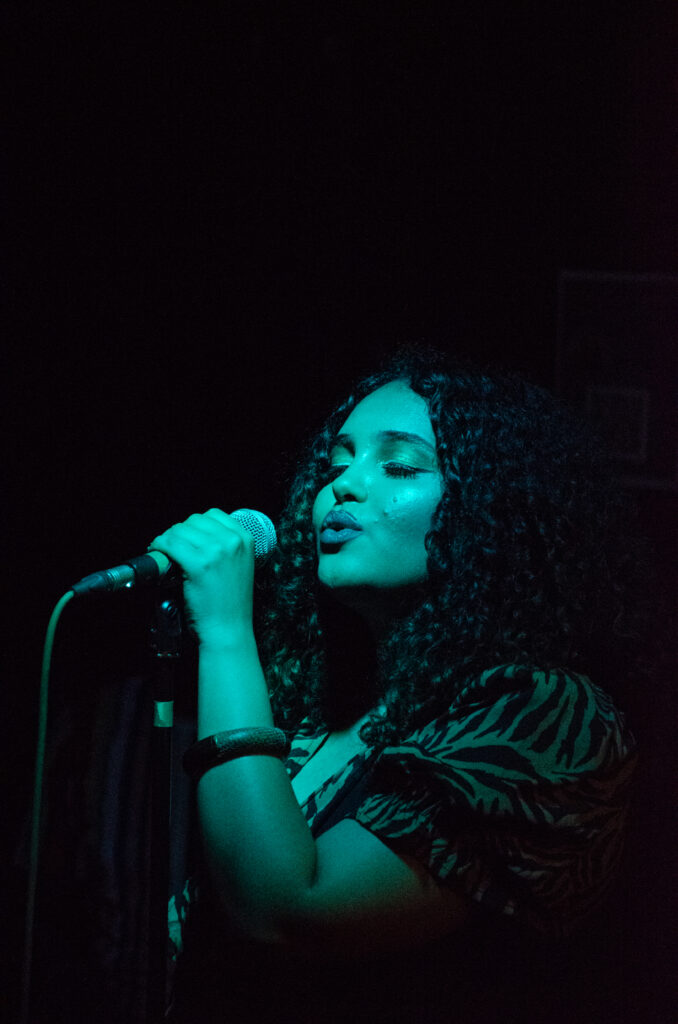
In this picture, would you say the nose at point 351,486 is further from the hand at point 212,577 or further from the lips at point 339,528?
the hand at point 212,577

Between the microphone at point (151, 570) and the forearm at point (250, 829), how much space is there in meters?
0.17

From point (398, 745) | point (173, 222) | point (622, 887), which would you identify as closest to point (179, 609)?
point (398, 745)

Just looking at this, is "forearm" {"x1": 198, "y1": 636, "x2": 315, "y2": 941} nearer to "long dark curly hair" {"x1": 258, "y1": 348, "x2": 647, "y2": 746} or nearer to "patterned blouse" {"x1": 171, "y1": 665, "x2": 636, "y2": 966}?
"patterned blouse" {"x1": 171, "y1": 665, "x2": 636, "y2": 966}

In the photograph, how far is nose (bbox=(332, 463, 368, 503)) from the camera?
1.57m

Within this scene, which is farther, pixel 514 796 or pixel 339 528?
pixel 339 528

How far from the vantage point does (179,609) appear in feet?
4.61

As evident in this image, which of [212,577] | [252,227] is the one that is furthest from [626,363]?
[212,577]

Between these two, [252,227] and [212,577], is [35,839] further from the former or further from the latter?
[252,227]

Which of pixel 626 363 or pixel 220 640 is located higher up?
pixel 626 363

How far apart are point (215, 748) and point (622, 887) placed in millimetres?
807

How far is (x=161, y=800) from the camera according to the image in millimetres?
1328

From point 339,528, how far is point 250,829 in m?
0.49

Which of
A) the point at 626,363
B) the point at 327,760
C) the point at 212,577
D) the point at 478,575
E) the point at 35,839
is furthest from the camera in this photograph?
the point at 626,363

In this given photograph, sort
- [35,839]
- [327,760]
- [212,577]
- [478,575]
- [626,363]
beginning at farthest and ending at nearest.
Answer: [626,363] < [327,760] < [478,575] < [212,577] < [35,839]
